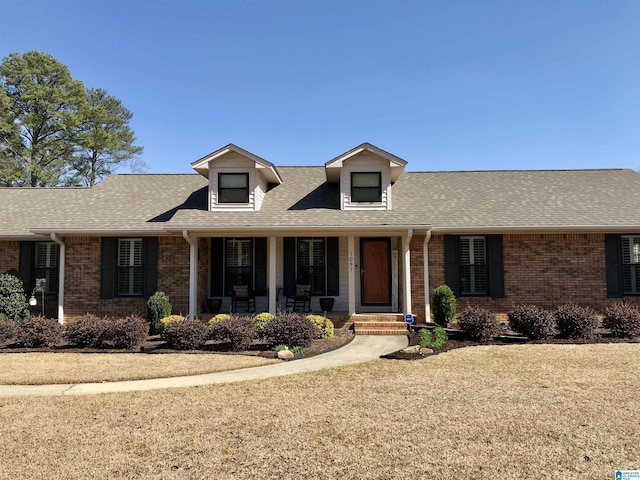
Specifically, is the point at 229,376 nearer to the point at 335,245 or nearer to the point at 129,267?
the point at 335,245

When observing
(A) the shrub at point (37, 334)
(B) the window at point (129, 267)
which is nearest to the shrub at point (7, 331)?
(A) the shrub at point (37, 334)

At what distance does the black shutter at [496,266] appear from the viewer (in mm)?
12578

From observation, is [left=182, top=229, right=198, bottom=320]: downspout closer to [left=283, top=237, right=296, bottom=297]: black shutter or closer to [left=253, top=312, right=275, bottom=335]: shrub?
[left=253, top=312, right=275, bottom=335]: shrub

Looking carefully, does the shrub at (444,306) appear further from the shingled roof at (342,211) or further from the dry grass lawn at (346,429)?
the dry grass lawn at (346,429)

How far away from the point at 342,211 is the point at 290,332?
480 centimetres

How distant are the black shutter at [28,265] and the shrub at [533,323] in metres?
13.8

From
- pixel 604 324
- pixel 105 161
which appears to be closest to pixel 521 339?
pixel 604 324

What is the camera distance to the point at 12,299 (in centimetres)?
1220

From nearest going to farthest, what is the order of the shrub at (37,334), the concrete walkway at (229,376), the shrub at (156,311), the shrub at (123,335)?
the concrete walkway at (229,376)
the shrub at (123,335)
the shrub at (37,334)
the shrub at (156,311)

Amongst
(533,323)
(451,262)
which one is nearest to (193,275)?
(451,262)

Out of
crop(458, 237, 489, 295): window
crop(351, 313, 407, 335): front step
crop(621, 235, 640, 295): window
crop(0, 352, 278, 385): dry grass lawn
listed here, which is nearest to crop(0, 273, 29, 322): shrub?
crop(0, 352, 278, 385): dry grass lawn

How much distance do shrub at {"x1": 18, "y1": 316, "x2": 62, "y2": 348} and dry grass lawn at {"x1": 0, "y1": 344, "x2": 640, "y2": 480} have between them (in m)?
4.44

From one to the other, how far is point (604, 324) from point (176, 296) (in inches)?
449

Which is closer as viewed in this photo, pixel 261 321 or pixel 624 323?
pixel 624 323
